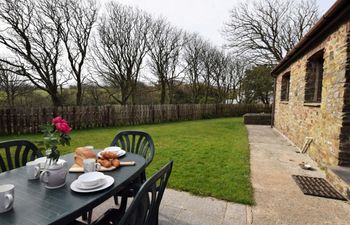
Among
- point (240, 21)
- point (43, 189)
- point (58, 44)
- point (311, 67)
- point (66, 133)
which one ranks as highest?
point (240, 21)

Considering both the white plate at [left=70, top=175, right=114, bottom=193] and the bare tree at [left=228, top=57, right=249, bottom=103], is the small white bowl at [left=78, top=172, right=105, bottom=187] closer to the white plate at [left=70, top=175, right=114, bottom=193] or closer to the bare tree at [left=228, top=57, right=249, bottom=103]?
the white plate at [left=70, top=175, right=114, bottom=193]

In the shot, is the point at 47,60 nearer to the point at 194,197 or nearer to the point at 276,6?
the point at 194,197

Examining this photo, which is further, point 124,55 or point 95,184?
point 124,55

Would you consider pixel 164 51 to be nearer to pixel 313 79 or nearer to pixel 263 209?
Result: pixel 313 79

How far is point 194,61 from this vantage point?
1681 centimetres

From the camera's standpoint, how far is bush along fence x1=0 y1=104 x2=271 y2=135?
7633mm

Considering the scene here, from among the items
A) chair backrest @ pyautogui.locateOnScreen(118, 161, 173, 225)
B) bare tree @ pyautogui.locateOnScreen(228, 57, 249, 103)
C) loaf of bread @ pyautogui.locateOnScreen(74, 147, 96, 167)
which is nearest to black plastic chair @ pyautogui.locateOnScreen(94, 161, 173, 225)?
chair backrest @ pyautogui.locateOnScreen(118, 161, 173, 225)

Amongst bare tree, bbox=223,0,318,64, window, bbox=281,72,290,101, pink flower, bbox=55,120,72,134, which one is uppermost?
bare tree, bbox=223,0,318,64

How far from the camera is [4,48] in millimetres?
9086

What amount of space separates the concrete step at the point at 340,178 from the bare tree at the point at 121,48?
12534 mm

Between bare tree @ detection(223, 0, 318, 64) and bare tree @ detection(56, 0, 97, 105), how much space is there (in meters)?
10.6

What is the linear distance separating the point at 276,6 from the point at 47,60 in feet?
55.5

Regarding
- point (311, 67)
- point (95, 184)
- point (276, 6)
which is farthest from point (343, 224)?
point (276, 6)

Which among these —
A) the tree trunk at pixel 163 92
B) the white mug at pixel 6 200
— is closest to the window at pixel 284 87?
the white mug at pixel 6 200
